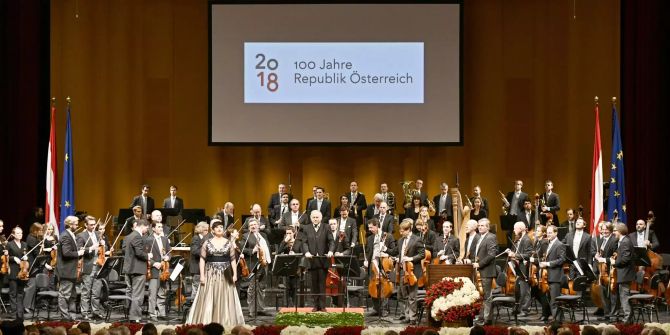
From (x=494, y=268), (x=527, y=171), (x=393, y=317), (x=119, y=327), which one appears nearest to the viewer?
(x=119, y=327)

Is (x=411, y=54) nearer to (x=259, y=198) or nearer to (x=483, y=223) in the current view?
(x=259, y=198)

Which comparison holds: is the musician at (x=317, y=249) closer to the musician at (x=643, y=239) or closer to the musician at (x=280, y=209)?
the musician at (x=280, y=209)

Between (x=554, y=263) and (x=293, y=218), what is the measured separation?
15.3ft

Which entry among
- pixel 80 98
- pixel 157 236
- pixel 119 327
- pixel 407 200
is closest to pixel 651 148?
pixel 407 200

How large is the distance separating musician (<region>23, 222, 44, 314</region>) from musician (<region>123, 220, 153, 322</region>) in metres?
1.52

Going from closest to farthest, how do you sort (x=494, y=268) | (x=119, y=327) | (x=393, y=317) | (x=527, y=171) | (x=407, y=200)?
(x=119, y=327) < (x=494, y=268) < (x=393, y=317) < (x=407, y=200) < (x=527, y=171)

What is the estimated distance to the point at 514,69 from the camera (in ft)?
68.4

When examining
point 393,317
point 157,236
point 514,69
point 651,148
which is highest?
point 514,69

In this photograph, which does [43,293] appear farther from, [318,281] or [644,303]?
[644,303]

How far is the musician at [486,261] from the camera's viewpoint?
Result: 13.9m

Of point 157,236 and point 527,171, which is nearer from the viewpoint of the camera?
point 157,236

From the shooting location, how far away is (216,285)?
1318 centimetres

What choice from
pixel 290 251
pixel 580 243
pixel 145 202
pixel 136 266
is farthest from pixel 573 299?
pixel 145 202

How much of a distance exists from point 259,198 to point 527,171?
5.31 m
